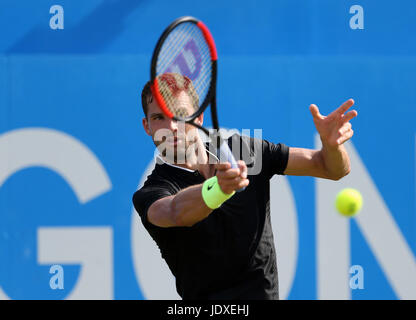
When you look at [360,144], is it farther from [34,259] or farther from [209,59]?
[34,259]

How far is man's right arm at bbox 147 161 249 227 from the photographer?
215cm

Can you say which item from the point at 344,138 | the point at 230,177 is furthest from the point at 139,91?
the point at 230,177

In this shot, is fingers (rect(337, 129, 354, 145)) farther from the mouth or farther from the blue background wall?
the blue background wall

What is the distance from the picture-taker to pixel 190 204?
2299 mm

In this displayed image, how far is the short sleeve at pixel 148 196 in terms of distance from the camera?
2543 millimetres

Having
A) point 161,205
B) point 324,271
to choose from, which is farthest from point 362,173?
point 161,205

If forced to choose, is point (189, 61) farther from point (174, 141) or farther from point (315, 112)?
point (315, 112)

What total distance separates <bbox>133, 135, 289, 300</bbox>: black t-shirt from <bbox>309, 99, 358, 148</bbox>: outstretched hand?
0.99ft

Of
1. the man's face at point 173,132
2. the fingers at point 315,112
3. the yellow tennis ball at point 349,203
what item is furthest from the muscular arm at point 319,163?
the man's face at point 173,132

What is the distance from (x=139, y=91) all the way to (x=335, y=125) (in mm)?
1650

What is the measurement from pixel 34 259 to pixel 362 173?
6.57ft

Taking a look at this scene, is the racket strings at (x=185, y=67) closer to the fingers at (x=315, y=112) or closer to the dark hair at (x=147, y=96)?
the dark hair at (x=147, y=96)

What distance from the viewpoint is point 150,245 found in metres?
3.95

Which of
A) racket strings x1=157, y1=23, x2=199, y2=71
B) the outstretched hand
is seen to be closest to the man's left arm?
the outstretched hand
